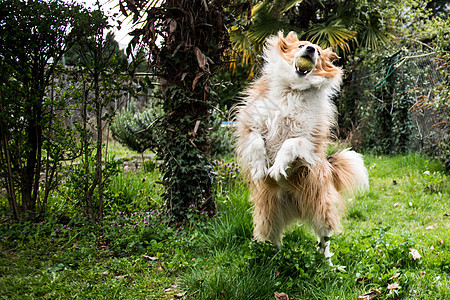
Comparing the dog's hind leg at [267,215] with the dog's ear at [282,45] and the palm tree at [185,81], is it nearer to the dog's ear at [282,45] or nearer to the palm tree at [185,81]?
the palm tree at [185,81]

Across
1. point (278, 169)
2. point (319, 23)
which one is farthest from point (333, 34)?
point (278, 169)

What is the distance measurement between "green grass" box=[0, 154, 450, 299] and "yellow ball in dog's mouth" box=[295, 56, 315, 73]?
51.0 inches

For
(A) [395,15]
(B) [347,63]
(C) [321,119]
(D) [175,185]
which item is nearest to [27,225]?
(D) [175,185]

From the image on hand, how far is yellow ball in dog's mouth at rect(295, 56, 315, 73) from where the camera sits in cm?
229

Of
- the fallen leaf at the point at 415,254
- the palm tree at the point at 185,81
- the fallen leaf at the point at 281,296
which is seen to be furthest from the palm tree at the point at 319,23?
the fallen leaf at the point at 281,296

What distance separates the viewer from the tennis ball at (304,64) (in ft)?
7.50

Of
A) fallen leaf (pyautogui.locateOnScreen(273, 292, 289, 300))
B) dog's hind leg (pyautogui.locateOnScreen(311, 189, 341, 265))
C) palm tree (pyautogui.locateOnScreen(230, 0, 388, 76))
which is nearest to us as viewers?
fallen leaf (pyautogui.locateOnScreen(273, 292, 289, 300))

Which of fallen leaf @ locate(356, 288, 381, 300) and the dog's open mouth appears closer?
the dog's open mouth

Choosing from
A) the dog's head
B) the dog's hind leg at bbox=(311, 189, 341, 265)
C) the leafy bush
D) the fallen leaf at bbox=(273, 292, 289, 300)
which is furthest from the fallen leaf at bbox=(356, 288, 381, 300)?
the leafy bush

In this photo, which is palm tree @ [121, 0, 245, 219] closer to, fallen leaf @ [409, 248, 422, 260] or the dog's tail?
the dog's tail

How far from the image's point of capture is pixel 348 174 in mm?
2869

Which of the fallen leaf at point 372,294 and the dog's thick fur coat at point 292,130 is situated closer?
the dog's thick fur coat at point 292,130

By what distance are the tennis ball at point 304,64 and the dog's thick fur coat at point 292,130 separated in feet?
0.08

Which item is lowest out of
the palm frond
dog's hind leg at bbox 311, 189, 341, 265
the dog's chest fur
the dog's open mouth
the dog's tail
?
dog's hind leg at bbox 311, 189, 341, 265
